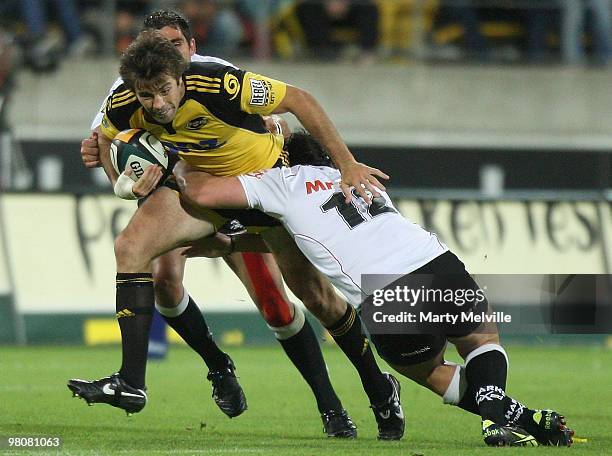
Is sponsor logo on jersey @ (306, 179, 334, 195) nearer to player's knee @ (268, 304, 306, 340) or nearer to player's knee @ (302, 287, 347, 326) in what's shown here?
player's knee @ (302, 287, 347, 326)

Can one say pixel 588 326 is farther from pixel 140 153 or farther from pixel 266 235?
pixel 140 153

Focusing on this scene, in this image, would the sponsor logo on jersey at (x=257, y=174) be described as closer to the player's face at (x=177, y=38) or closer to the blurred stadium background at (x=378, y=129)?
the player's face at (x=177, y=38)

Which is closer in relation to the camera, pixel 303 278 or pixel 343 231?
pixel 343 231

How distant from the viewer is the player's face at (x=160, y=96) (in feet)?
19.5

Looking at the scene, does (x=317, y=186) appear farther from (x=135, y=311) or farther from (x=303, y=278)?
(x=135, y=311)

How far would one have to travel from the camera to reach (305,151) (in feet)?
22.3

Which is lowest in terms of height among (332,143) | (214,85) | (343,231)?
(343,231)

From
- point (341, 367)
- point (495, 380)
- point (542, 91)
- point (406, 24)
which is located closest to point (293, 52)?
point (406, 24)

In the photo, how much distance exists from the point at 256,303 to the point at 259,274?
0.16 meters

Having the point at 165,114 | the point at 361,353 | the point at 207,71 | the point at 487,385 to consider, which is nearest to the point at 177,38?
the point at 207,71

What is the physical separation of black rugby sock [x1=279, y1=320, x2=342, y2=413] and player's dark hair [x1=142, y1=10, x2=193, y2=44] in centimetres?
168

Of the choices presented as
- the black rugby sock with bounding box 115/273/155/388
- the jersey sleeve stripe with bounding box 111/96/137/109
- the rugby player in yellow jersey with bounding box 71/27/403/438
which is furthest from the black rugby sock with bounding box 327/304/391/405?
the jersey sleeve stripe with bounding box 111/96/137/109

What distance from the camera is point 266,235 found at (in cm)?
653

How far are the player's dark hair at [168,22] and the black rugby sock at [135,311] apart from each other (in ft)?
5.38
